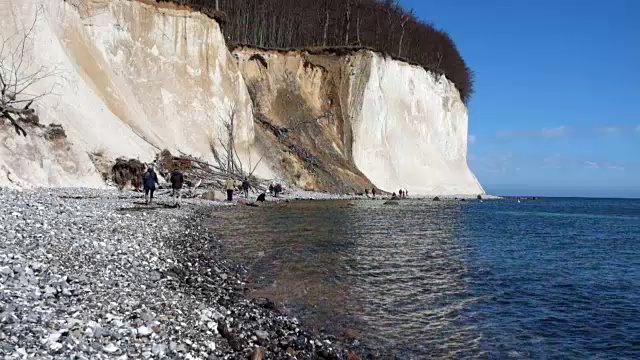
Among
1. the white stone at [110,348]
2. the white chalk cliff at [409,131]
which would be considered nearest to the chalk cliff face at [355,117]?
the white chalk cliff at [409,131]

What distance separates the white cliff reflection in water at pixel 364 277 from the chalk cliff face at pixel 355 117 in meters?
22.6

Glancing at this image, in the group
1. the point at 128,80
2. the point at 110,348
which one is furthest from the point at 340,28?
the point at 110,348

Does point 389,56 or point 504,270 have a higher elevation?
point 389,56

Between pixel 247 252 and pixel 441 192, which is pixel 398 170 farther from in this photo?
pixel 247 252

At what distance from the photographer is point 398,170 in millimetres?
53594

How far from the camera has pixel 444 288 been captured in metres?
10.8

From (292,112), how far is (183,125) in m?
14.0

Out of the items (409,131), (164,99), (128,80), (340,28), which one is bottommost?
(164,99)

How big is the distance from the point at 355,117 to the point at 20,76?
31475 mm

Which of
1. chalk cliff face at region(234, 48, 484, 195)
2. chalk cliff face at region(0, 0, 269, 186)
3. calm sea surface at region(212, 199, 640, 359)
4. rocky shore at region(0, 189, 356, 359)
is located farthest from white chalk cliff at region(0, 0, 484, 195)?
rocky shore at region(0, 189, 356, 359)

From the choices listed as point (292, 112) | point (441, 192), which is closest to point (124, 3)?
point (292, 112)

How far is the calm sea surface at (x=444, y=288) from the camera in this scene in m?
7.61

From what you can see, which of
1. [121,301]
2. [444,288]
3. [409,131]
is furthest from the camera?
[409,131]

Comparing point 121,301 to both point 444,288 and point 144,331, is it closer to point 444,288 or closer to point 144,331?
point 144,331
